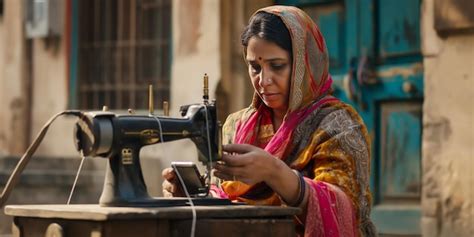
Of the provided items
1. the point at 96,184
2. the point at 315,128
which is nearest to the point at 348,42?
the point at 96,184

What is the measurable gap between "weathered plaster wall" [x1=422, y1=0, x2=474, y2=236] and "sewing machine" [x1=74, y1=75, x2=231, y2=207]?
318 cm

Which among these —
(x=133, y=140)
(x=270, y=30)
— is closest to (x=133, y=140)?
(x=133, y=140)

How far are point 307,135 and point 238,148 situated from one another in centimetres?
35

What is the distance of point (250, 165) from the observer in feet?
12.4

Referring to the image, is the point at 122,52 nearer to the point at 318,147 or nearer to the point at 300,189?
the point at 318,147

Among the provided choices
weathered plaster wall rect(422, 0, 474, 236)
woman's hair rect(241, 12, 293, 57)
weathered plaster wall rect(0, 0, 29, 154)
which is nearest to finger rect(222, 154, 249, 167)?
woman's hair rect(241, 12, 293, 57)

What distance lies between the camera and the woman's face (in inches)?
161

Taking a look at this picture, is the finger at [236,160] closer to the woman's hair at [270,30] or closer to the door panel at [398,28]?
the woman's hair at [270,30]

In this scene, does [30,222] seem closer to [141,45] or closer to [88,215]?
[88,215]

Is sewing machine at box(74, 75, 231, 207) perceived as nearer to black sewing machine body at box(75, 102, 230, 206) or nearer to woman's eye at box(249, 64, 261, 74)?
black sewing machine body at box(75, 102, 230, 206)

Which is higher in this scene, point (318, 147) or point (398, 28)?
point (398, 28)

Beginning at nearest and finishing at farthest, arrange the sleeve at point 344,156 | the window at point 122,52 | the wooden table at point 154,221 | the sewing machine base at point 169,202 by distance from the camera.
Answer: the wooden table at point 154,221, the sewing machine base at point 169,202, the sleeve at point 344,156, the window at point 122,52

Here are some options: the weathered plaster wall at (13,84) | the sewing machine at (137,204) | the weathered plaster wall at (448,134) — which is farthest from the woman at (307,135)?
the weathered plaster wall at (13,84)

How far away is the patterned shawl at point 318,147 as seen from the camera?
3.97m
